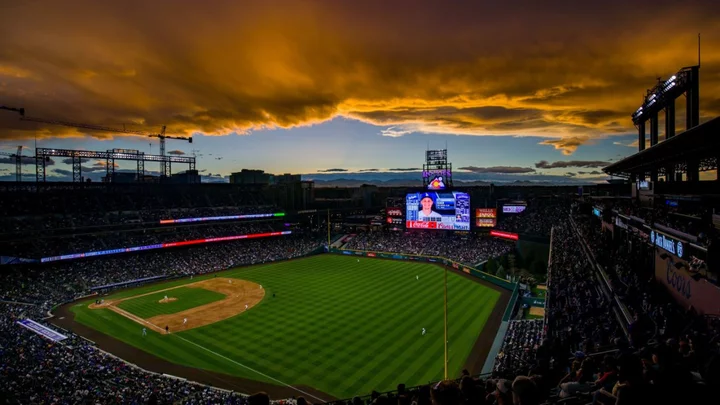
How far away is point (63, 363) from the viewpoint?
22344mm

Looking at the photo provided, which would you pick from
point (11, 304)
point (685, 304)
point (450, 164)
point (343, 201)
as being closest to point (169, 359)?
point (11, 304)

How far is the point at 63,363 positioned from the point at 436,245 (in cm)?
5132

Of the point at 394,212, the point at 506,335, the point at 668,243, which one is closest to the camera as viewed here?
the point at 668,243

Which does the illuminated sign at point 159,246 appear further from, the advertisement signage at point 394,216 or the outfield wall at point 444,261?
the advertisement signage at point 394,216

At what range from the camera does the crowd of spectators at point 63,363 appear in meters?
18.9

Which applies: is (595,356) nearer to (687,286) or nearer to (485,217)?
(687,286)

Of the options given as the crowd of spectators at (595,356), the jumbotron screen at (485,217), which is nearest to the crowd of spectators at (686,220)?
the crowd of spectators at (595,356)

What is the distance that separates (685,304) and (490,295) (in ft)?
79.2

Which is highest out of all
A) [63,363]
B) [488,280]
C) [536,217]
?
[536,217]

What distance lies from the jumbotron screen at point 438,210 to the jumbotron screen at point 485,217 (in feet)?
5.36

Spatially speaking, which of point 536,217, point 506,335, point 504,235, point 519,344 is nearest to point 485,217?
point 504,235

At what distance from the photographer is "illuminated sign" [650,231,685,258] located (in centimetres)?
1305

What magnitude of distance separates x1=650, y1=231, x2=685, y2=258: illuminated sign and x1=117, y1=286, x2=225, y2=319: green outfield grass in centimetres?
3711

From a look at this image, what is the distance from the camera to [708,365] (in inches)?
178
